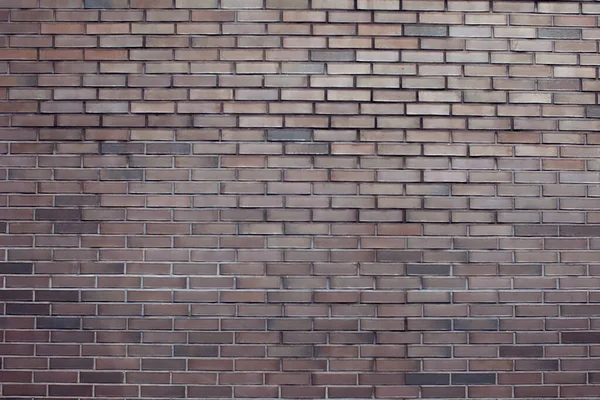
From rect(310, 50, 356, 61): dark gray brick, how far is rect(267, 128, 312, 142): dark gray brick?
38 centimetres

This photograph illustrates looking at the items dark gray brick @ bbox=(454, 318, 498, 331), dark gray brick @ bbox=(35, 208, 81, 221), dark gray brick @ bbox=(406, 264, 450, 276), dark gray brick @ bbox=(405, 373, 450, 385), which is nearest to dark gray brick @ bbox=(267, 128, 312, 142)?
dark gray brick @ bbox=(406, 264, 450, 276)

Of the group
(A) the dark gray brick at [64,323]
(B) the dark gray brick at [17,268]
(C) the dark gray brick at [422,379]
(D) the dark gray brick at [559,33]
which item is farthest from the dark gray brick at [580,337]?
(B) the dark gray brick at [17,268]

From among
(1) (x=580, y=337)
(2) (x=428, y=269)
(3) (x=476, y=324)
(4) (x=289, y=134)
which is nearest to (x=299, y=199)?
(4) (x=289, y=134)

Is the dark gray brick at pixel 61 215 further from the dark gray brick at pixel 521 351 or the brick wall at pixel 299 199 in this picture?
the dark gray brick at pixel 521 351

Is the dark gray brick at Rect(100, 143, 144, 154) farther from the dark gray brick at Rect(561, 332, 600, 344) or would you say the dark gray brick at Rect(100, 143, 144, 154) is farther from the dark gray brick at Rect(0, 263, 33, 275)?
the dark gray brick at Rect(561, 332, 600, 344)

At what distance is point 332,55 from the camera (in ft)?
9.41

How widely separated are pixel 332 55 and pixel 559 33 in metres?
1.19

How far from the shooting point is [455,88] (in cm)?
287

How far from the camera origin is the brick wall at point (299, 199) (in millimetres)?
2820

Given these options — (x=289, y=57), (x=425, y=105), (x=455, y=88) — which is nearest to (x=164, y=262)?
(x=289, y=57)

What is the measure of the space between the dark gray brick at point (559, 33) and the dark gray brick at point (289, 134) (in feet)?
4.32

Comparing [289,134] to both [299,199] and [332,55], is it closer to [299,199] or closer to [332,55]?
[299,199]

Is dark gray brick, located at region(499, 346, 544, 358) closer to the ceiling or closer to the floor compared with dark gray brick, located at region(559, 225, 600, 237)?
closer to the floor

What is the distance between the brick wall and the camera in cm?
282
